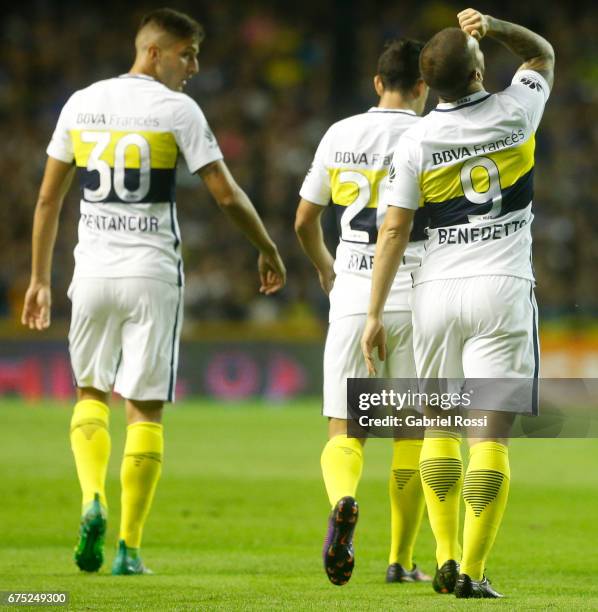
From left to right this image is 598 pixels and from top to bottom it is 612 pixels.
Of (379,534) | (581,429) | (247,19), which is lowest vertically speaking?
(379,534)

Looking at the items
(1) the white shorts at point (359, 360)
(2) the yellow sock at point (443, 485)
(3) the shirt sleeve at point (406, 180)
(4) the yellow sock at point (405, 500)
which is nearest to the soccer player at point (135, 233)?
(1) the white shorts at point (359, 360)

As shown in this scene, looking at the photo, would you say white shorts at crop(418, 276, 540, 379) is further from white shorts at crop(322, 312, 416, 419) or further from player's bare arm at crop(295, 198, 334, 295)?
player's bare arm at crop(295, 198, 334, 295)

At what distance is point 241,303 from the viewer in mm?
19906

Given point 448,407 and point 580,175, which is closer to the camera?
point 448,407

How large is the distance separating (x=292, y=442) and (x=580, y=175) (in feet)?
33.4

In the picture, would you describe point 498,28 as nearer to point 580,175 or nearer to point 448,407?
point 448,407

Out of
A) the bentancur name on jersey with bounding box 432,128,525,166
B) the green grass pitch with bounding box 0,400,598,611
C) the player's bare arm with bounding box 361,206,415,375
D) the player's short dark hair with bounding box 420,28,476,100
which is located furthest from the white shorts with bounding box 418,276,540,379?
the green grass pitch with bounding box 0,400,598,611

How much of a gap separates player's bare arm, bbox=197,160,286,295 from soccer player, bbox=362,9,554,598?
1.13m

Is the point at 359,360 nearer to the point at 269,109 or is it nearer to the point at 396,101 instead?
the point at 396,101

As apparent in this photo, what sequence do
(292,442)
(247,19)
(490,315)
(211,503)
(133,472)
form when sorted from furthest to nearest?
(247,19) < (292,442) < (211,503) < (133,472) < (490,315)

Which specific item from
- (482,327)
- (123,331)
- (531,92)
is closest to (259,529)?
(123,331)

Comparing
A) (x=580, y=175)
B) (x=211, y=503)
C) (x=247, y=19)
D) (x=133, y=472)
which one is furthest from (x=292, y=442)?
(x=247, y=19)

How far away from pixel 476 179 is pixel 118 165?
1.87 m

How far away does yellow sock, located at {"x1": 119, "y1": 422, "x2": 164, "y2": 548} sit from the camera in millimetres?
5875
